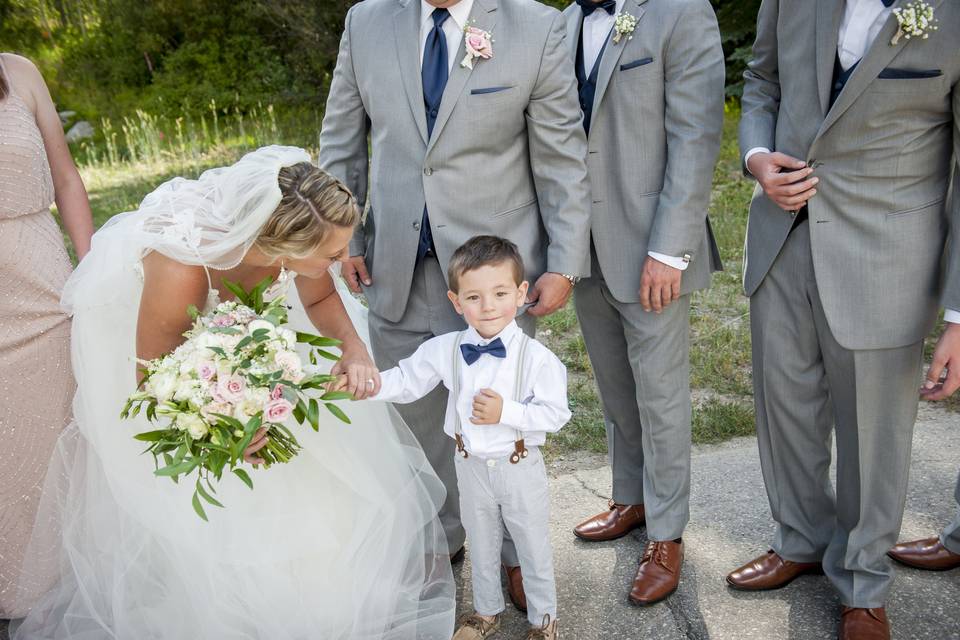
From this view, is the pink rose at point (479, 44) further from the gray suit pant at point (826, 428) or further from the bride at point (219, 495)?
the gray suit pant at point (826, 428)

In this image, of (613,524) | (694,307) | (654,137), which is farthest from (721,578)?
(694,307)

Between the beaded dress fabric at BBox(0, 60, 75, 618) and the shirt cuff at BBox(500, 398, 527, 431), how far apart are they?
161 centimetres

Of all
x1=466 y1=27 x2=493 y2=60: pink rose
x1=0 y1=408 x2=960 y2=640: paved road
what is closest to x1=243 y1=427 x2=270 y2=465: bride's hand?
x1=0 y1=408 x2=960 y2=640: paved road

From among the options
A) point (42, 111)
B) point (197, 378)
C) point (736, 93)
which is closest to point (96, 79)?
point (736, 93)

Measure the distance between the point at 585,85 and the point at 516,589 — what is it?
1.79 metres

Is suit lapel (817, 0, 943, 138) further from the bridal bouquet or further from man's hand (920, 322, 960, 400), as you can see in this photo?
the bridal bouquet

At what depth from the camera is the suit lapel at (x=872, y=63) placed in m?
2.40

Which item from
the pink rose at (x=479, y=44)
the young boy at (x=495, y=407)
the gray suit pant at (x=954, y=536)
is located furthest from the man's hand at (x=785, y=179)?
the gray suit pant at (x=954, y=536)

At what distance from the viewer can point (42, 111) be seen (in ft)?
10.3

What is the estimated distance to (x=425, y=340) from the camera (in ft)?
10.4

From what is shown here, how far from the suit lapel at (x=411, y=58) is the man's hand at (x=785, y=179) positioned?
109 cm

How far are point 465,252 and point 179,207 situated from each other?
889mm

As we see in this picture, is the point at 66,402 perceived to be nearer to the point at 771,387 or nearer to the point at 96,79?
the point at 771,387

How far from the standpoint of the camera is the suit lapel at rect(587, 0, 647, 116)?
2.88 metres
